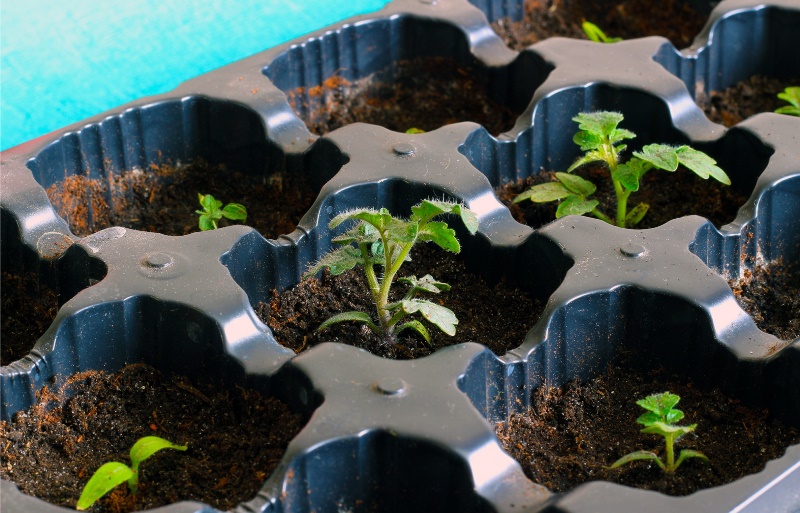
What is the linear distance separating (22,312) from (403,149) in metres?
0.57

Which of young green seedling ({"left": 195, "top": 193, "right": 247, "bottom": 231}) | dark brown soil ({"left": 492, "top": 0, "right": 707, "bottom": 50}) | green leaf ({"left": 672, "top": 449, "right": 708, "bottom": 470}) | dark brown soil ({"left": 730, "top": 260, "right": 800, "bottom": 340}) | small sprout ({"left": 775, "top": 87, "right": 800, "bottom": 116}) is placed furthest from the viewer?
dark brown soil ({"left": 492, "top": 0, "right": 707, "bottom": 50})

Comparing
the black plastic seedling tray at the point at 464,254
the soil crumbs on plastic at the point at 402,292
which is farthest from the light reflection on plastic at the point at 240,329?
the soil crumbs on plastic at the point at 402,292

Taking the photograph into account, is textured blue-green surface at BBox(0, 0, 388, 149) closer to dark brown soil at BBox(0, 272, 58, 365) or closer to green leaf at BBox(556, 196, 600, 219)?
dark brown soil at BBox(0, 272, 58, 365)

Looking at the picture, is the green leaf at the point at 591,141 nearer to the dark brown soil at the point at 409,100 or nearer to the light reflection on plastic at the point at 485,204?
the light reflection on plastic at the point at 485,204

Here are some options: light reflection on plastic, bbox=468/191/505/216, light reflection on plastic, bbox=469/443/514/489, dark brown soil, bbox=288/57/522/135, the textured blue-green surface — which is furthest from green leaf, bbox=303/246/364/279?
the textured blue-green surface

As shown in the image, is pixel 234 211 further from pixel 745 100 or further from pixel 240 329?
pixel 745 100

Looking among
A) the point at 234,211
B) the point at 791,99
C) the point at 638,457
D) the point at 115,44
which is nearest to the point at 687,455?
the point at 638,457

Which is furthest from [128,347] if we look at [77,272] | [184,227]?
[184,227]

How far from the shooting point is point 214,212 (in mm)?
1569

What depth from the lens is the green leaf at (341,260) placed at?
1.32m

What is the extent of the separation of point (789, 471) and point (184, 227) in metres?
0.93

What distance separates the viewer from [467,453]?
1.07 metres

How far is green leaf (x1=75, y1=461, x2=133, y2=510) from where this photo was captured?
1.08 meters

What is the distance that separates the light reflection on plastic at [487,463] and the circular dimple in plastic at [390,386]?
0.11 meters
